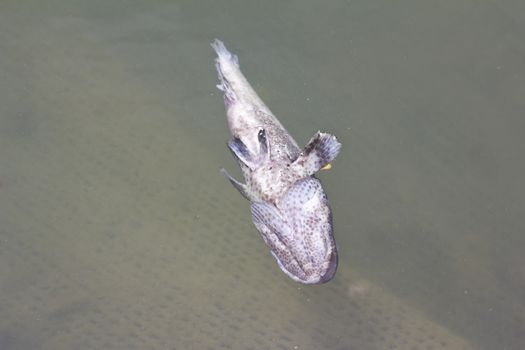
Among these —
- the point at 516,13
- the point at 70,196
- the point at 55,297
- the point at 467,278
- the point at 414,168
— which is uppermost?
the point at 516,13

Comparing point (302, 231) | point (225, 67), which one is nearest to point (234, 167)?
point (225, 67)

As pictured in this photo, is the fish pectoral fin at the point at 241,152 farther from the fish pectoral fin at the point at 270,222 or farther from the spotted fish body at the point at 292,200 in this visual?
the fish pectoral fin at the point at 270,222

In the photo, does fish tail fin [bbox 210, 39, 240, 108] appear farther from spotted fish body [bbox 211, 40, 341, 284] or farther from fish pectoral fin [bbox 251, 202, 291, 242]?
fish pectoral fin [bbox 251, 202, 291, 242]

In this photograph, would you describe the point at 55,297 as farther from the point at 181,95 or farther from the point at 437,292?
the point at 437,292

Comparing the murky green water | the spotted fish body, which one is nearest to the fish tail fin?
the murky green water

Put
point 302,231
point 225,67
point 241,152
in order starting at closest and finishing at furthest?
point 302,231 < point 241,152 < point 225,67

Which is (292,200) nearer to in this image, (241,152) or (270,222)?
(270,222)

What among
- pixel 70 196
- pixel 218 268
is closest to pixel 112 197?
pixel 70 196
